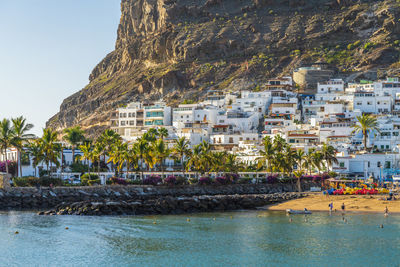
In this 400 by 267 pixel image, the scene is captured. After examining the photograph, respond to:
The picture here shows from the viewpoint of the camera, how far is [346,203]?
80.2m

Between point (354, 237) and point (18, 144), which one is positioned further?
point (18, 144)

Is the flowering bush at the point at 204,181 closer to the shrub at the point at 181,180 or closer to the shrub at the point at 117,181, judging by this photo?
the shrub at the point at 181,180

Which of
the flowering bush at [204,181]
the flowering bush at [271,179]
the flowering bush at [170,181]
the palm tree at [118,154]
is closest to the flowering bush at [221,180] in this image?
the flowering bush at [204,181]

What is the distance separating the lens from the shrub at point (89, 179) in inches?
3680

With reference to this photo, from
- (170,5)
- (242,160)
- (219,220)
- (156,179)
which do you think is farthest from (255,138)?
(170,5)

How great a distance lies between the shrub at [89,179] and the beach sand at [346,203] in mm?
28701

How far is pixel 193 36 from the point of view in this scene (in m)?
186

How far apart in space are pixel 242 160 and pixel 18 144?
44.1m

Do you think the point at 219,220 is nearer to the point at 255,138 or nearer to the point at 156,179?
the point at 156,179

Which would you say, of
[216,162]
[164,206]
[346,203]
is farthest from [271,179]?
[164,206]

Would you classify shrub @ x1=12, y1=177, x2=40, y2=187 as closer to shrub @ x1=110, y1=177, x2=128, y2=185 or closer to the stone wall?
the stone wall

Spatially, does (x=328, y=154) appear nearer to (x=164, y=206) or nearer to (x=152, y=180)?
(x=152, y=180)

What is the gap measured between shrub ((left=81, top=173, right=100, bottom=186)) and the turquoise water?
2137 cm

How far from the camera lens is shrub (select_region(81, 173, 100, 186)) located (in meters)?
93.5
